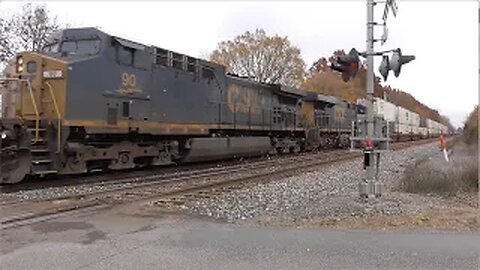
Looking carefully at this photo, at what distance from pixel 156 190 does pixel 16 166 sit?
3.15 meters

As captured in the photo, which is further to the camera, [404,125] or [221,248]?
[404,125]

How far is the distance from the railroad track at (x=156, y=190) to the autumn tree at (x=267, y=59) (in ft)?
148

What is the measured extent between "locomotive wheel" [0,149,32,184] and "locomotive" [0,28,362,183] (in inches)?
0.8

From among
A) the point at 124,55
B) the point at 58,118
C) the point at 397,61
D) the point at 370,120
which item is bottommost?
the point at 370,120

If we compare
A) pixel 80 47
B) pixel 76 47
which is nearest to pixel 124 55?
pixel 80 47

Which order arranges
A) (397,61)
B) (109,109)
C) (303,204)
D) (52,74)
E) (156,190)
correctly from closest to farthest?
1. (397,61)
2. (303,204)
3. (156,190)
4. (52,74)
5. (109,109)

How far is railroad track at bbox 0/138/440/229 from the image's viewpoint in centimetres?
895

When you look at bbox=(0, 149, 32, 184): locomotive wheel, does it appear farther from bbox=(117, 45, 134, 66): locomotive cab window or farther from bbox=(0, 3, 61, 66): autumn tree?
bbox=(0, 3, 61, 66): autumn tree

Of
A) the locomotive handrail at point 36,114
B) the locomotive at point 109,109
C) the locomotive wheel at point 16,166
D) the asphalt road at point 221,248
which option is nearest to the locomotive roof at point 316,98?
the locomotive at point 109,109

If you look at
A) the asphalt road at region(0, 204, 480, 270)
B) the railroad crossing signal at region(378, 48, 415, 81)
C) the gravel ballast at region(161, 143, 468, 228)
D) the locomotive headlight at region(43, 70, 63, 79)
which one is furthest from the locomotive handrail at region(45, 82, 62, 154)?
the railroad crossing signal at region(378, 48, 415, 81)

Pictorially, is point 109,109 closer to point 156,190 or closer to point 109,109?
point 109,109

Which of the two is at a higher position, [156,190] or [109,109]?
[109,109]

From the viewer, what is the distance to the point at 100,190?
1202 centimetres

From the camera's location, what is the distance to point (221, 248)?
6.34 metres
